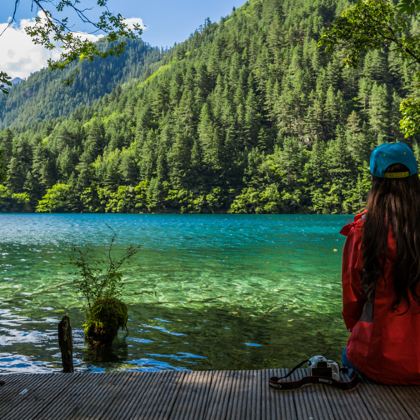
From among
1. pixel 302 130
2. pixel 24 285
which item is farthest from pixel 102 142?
pixel 24 285

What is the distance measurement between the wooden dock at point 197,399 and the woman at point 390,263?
37cm

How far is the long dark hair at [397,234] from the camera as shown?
359 centimetres

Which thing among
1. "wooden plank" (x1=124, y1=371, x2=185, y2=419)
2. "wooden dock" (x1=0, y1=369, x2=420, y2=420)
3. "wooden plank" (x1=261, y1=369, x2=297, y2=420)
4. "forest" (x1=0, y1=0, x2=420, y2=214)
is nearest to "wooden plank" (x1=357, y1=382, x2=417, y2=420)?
"wooden dock" (x1=0, y1=369, x2=420, y2=420)

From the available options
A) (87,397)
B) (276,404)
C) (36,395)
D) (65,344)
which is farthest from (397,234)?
(65,344)

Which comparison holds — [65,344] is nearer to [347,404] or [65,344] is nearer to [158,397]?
[158,397]

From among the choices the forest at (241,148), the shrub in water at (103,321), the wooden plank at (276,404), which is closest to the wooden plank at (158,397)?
the wooden plank at (276,404)

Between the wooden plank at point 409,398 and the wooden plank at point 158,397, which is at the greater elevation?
the wooden plank at point 409,398

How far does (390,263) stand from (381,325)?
517 millimetres

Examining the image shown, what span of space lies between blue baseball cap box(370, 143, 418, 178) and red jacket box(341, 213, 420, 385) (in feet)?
1.35

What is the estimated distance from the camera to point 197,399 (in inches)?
162

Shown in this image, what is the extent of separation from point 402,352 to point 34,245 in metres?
39.4

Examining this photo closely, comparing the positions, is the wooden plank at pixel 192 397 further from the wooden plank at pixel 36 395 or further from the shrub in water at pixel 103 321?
the shrub in water at pixel 103 321

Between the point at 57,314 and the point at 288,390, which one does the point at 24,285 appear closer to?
the point at 57,314

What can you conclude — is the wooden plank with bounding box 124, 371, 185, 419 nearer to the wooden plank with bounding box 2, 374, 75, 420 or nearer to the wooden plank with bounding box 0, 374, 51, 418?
the wooden plank with bounding box 2, 374, 75, 420
